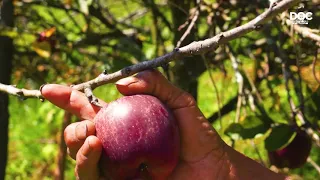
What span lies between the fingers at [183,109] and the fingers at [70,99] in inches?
2.7

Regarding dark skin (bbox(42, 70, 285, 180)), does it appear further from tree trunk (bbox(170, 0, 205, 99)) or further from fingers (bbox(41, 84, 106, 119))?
tree trunk (bbox(170, 0, 205, 99))

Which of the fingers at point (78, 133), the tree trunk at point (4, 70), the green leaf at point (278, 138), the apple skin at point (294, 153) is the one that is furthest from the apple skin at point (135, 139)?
the tree trunk at point (4, 70)

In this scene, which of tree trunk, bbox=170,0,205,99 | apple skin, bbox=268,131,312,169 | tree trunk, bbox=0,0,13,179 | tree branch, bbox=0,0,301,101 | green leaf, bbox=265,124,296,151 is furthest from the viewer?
tree trunk, bbox=170,0,205,99

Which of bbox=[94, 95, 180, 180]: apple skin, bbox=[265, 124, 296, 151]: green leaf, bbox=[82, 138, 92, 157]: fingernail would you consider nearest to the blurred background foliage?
bbox=[265, 124, 296, 151]: green leaf

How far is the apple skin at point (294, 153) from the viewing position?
1648 mm

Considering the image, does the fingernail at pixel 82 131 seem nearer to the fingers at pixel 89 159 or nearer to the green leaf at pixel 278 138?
the fingers at pixel 89 159

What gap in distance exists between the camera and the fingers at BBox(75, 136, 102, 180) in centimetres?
104

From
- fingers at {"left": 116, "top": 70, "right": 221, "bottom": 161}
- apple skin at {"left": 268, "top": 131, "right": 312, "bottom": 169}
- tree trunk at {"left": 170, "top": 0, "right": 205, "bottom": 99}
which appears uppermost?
fingers at {"left": 116, "top": 70, "right": 221, "bottom": 161}

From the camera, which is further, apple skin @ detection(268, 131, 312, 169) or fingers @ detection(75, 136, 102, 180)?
apple skin @ detection(268, 131, 312, 169)

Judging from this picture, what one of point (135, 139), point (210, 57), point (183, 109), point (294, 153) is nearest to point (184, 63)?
point (210, 57)

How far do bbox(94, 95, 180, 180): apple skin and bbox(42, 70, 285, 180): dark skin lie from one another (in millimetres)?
24

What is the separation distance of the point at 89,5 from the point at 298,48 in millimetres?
808

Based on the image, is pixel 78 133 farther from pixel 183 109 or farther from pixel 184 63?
pixel 184 63

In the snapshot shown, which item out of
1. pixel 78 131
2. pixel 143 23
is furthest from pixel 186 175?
pixel 143 23
